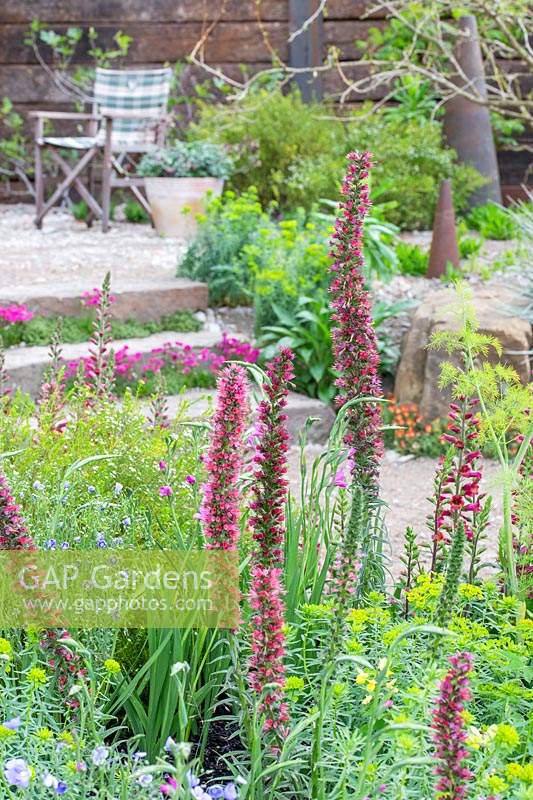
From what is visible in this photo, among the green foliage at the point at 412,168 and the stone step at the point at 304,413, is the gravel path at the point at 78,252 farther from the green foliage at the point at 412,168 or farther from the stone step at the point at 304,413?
the green foliage at the point at 412,168

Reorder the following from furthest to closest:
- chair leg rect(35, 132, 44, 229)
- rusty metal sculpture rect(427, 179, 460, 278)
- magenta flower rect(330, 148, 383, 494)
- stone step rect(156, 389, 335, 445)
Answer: chair leg rect(35, 132, 44, 229), rusty metal sculpture rect(427, 179, 460, 278), stone step rect(156, 389, 335, 445), magenta flower rect(330, 148, 383, 494)

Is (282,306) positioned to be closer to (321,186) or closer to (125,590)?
(321,186)

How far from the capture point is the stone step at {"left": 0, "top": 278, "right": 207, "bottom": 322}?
5582 millimetres

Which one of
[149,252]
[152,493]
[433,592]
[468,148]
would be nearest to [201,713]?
[433,592]

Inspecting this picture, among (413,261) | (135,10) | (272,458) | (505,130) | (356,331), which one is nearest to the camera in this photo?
(272,458)

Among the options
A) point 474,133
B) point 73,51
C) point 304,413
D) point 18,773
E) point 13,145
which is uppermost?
point 73,51

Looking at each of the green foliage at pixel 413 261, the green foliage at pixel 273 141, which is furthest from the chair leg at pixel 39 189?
the green foliage at pixel 413 261

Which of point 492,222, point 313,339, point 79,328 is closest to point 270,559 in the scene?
point 313,339

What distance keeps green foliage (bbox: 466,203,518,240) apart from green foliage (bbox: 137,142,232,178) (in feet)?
6.50

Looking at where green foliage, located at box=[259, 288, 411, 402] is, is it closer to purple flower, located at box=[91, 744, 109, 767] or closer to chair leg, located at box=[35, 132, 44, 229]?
chair leg, located at box=[35, 132, 44, 229]

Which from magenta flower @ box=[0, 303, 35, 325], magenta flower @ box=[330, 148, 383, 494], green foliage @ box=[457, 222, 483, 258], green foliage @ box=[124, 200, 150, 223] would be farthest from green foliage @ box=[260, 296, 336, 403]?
green foliage @ box=[124, 200, 150, 223]

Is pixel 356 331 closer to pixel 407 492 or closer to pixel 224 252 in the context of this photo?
pixel 407 492

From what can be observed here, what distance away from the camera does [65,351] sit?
201 inches

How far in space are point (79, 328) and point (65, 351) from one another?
46cm
